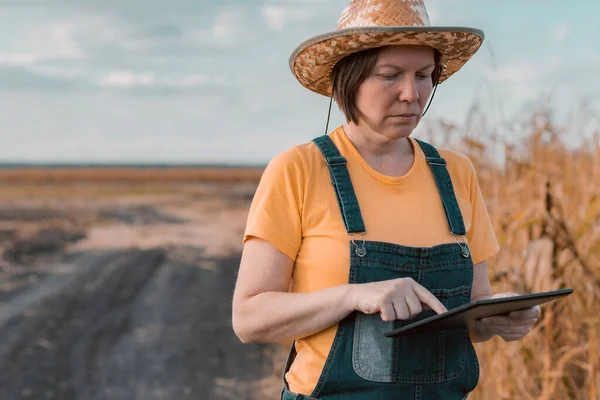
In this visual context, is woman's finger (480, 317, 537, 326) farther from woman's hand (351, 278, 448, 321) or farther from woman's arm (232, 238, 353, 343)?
woman's arm (232, 238, 353, 343)

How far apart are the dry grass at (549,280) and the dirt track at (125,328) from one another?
9.04ft

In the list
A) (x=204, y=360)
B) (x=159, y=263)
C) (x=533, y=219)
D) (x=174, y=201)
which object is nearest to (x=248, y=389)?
(x=204, y=360)

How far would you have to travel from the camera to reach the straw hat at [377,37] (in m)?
1.53

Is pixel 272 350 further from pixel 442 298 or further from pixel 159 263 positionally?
pixel 442 298

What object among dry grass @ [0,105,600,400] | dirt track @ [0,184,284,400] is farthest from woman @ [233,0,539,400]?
dirt track @ [0,184,284,400]

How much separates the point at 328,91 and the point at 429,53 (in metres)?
0.32

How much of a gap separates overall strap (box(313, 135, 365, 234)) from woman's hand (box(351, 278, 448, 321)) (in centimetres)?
15

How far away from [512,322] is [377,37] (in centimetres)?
64

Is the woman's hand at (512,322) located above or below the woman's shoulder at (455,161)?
below

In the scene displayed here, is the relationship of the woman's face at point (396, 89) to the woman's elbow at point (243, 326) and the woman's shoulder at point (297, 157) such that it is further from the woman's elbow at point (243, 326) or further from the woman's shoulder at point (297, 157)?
the woman's elbow at point (243, 326)

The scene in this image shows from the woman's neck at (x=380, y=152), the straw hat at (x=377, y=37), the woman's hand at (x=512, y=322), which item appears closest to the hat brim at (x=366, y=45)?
the straw hat at (x=377, y=37)

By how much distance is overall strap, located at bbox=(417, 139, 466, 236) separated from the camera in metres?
1.60

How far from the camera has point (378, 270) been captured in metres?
1.50

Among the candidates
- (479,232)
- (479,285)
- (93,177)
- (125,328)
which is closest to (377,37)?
(479,232)
